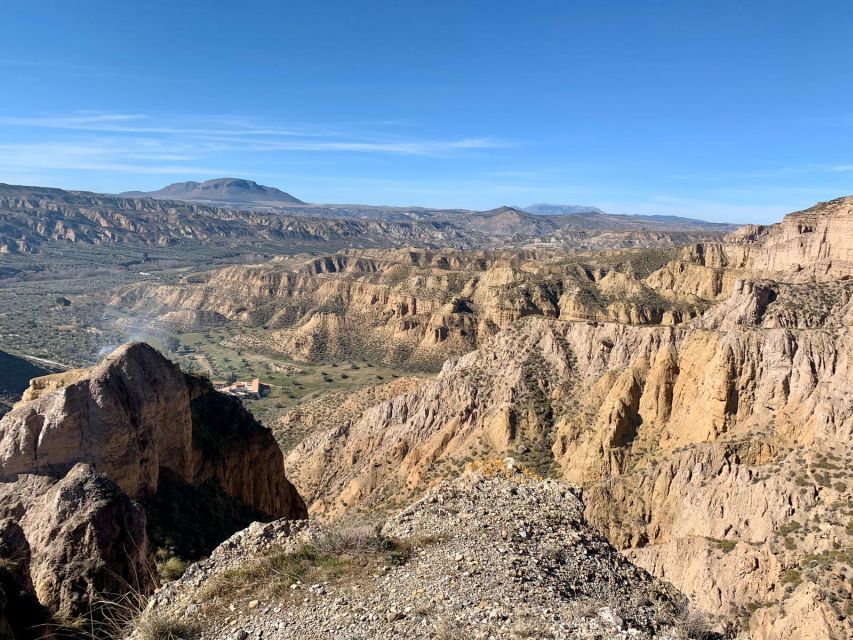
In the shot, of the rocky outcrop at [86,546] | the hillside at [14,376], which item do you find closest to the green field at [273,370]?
the hillside at [14,376]

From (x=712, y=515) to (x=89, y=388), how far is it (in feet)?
97.3

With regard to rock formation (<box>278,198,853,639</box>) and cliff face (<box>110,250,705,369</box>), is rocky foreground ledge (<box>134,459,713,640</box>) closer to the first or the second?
rock formation (<box>278,198,853,639</box>)

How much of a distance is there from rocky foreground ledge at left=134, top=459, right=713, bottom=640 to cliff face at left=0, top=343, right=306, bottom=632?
304 cm

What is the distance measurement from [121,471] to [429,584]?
15106 mm

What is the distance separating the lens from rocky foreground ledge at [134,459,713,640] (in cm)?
1107

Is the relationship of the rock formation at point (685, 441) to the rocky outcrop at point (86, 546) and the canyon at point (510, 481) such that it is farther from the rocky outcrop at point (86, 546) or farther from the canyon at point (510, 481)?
the rocky outcrop at point (86, 546)

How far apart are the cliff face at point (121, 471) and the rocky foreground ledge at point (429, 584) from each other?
120 inches

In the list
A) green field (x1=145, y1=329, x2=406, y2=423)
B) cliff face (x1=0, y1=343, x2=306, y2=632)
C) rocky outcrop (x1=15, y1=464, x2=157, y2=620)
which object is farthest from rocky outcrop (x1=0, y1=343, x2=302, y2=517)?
green field (x1=145, y1=329, x2=406, y2=423)

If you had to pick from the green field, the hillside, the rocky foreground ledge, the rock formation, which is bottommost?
the green field

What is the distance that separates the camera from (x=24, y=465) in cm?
1945

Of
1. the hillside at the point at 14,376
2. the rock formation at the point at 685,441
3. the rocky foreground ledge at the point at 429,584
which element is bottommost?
the hillside at the point at 14,376

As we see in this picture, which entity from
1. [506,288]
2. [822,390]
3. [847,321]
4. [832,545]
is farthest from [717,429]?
[506,288]

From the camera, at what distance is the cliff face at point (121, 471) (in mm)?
14648

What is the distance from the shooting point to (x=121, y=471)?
73.2ft
